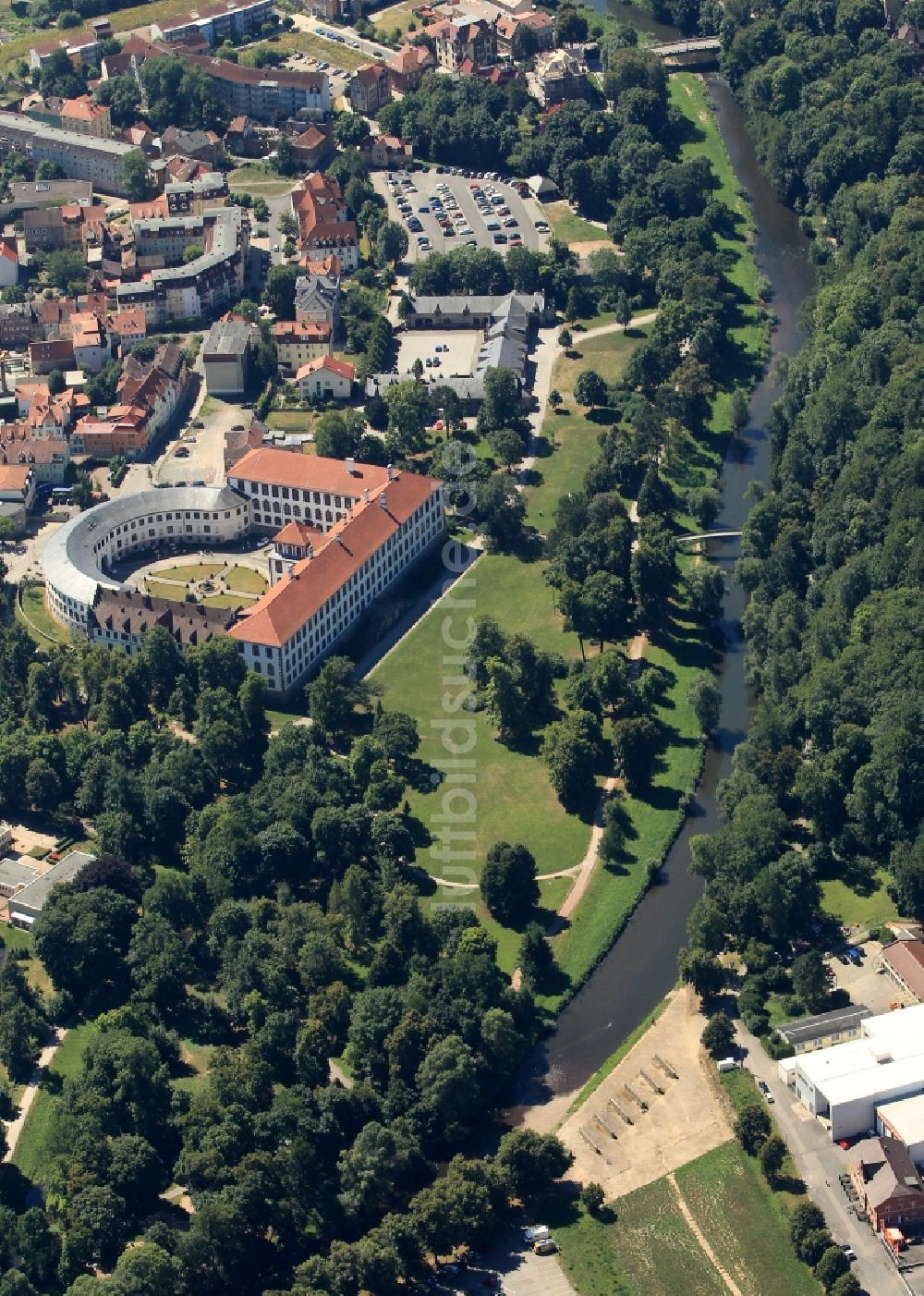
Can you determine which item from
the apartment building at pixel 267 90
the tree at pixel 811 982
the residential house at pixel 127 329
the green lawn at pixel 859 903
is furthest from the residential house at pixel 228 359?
the tree at pixel 811 982

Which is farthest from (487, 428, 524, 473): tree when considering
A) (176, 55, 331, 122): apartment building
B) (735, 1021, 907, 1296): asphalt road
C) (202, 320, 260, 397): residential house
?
(176, 55, 331, 122): apartment building

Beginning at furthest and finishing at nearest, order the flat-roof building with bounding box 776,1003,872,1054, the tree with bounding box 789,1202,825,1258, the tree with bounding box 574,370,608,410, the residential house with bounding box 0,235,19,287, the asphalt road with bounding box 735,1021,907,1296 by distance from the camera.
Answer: the residential house with bounding box 0,235,19,287, the tree with bounding box 574,370,608,410, the flat-roof building with bounding box 776,1003,872,1054, the tree with bounding box 789,1202,825,1258, the asphalt road with bounding box 735,1021,907,1296

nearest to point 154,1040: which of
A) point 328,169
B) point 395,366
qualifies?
point 395,366

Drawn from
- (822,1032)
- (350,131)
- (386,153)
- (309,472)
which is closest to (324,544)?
(309,472)

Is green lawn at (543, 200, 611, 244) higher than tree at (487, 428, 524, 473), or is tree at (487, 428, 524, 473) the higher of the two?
green lawn at (543, 200, 611, 244)

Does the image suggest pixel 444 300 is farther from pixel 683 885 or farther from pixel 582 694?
pixel 683 885

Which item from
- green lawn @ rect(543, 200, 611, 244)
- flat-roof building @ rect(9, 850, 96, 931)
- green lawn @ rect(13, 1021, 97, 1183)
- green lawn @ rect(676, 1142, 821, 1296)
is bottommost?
green lawn @ rect(13, 1021, 97, 1183)

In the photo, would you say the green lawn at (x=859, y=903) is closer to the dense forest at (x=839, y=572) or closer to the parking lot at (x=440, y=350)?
the dense forest at (x=839, y=572)

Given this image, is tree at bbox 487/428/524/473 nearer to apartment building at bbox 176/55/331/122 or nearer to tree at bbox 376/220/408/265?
tree at bbox 376/220/408/265
